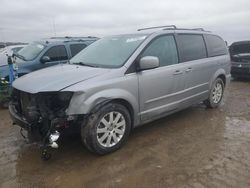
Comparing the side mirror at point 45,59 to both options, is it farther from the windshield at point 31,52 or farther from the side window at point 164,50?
the side window at point 164,50

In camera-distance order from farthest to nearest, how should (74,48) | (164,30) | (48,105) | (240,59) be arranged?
(240,59) → (74,48) → (164,30) → (48,105)

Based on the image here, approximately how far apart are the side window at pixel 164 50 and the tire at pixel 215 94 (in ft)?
5.31

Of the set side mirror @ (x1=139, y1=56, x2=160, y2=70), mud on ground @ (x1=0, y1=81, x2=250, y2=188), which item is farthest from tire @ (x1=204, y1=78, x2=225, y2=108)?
side mirror @ (x1=139, y1=56, x2=160, y2=70)

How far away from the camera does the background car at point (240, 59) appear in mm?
9883

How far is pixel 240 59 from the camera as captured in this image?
10.1 metres

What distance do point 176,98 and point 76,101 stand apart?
2.14 metres

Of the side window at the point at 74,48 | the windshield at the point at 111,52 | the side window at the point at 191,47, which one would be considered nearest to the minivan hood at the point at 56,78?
the windshield at the point at 111,52

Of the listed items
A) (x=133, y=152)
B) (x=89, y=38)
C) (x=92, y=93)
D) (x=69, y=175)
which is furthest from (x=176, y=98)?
(x=89, y=38)

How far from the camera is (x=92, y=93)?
148 inches

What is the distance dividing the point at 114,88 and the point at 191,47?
230cm

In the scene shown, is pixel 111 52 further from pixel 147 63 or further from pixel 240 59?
pixel 240 59

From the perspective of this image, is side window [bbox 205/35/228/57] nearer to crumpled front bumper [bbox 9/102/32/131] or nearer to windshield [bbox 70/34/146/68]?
windshield [bbox 70/34/146/68]

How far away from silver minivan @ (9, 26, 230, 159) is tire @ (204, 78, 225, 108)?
0.42 m

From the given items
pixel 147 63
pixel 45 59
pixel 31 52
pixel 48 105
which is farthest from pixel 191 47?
pixel 31 52
